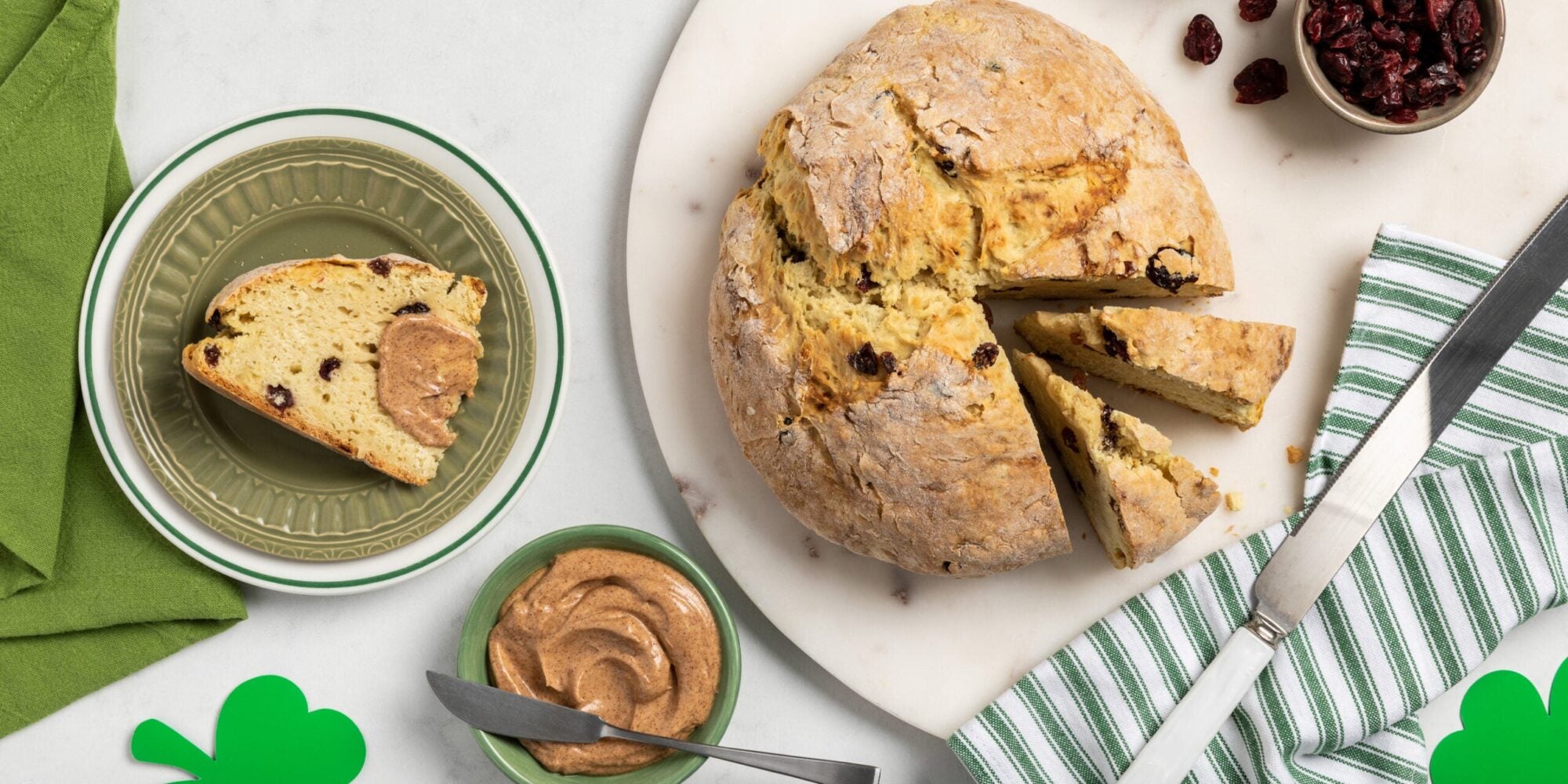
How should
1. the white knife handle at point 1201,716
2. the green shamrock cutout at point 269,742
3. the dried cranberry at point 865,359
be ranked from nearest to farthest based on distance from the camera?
the dried cranberry at point 865,359, the white knife handle at point 1201,716, the green shamrock cutout at point 269,742

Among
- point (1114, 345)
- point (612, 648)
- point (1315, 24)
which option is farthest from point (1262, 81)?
point (612, 648)

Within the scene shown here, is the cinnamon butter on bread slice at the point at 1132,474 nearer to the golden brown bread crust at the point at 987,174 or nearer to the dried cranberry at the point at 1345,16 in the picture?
the golden brown bread crust at the point at 987,174

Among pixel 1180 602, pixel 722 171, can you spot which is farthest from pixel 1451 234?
pixel 722 171

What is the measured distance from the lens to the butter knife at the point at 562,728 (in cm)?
308

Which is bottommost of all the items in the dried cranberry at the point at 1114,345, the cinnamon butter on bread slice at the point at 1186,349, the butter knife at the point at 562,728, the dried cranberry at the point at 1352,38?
the butter knife at the point at 562,728

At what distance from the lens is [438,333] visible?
3217 millimetres

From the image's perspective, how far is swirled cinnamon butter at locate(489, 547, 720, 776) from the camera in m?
3.12

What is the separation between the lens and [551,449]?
3.48m

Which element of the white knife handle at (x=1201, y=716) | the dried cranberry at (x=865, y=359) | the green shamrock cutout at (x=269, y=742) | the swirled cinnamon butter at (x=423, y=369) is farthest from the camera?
the green shamrock cutout at (x=269, y=742)

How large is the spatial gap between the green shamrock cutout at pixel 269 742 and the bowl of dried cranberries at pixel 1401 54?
3.71 m

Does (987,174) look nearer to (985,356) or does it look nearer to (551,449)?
(985,356)

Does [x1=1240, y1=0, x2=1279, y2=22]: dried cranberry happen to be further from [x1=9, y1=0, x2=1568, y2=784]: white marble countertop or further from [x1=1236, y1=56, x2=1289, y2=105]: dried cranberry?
[x1=9, y1=0, x2=1568, y2=784]: white marble countertop

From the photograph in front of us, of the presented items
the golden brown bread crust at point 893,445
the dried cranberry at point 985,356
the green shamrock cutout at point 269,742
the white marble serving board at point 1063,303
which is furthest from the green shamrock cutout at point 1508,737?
the green shamrock cutout at point 269,742

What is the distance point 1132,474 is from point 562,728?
5.90ft
